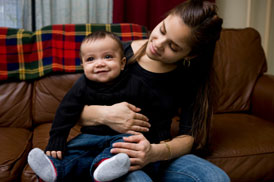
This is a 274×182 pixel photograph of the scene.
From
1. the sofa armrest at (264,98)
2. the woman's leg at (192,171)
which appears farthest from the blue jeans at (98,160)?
the sofa armrest at (264,98)

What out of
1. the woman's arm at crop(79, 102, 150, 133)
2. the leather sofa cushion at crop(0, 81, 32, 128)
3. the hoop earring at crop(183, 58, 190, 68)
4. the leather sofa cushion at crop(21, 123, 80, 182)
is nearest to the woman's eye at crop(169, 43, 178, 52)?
the hoop earring at crop(183, 58, 190, 68)

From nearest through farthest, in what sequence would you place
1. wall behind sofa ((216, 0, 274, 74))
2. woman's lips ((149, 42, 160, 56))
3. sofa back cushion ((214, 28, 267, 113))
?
woman's lips ((149, 42, 160, 56))
sofa back cushion ((214, 28, 267, 113))
wall behind sofa ((216, 0, 274, 74))

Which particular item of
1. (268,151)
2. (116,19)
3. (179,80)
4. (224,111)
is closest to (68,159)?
(179,80)

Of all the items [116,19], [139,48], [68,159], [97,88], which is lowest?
[68,159]

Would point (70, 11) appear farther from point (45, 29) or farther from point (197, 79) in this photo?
point (197, 79)

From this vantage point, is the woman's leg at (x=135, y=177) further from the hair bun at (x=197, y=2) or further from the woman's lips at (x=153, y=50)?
the hair bun at (x=197, y=2)

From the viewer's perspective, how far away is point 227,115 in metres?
1.74

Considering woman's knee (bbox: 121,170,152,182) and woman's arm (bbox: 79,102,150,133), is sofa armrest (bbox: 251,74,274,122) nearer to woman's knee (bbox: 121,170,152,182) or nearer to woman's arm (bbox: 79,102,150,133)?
woman's arm (bbox: 79,102,150,133)

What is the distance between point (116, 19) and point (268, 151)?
1469 mm

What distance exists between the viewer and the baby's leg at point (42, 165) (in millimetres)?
771

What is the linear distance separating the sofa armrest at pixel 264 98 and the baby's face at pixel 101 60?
3.73 feet

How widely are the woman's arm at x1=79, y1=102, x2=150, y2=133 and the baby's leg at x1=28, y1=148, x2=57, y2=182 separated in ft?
0.72

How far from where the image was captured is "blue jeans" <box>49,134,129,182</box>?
87 centimetres

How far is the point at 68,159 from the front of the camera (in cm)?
88
